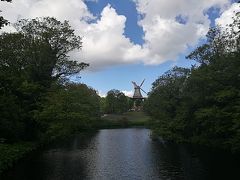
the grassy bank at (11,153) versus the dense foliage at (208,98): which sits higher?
the dense foliage at (208,98)

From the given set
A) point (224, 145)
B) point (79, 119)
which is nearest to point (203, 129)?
point (224, 145)

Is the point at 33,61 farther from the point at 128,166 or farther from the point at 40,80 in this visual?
the point at 128,166

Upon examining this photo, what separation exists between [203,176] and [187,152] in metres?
22.5

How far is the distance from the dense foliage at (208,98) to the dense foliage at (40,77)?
20.8 metres

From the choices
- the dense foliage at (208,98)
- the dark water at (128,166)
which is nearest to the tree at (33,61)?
the dark water at (128,166)

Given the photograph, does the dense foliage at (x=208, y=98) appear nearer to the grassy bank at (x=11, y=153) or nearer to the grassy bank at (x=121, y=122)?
the grassy bank at (x=11, y=153)

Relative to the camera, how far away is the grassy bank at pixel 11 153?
138 feet

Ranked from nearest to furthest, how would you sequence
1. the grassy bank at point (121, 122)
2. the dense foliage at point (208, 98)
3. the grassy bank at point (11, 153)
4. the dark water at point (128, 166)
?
the dark water at point (128, 166), the grassy bank at point (11, 153), the dense foliage at point (208, 98), the grassy bank at point (121, 122)

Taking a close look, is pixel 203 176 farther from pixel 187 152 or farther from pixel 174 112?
pixel 174 112

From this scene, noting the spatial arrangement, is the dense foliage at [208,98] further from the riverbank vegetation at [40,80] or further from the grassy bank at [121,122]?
the grassy bank at [121,122]

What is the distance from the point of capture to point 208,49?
7112cm

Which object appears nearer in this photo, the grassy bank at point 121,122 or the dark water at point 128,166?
the dark water at point 128,166

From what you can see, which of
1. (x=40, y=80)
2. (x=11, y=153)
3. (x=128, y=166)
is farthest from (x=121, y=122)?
(x=128, y=166)

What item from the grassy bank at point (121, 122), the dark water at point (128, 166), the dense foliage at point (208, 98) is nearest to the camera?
the dark water at point (128, 166)
